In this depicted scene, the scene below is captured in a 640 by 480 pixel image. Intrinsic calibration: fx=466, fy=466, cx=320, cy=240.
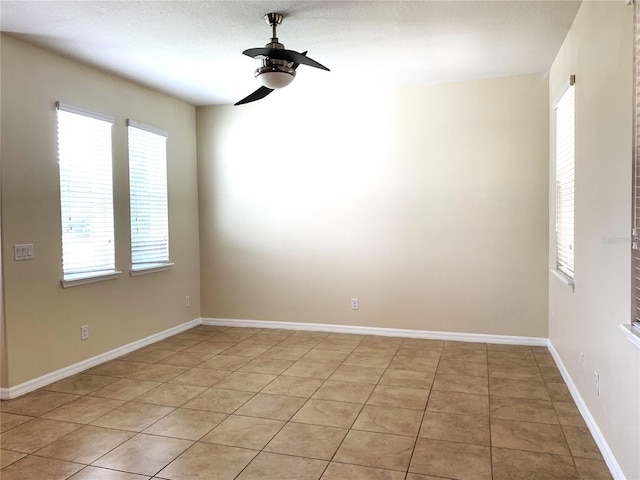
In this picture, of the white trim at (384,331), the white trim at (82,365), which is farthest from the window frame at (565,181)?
the white trim at (82,365)

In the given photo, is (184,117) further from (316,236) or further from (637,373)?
(637,373)

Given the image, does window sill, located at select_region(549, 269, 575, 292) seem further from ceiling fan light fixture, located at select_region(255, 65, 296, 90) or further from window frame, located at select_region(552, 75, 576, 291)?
ceiling fan light fixture, located at select_region(255, 65, 296, 90)

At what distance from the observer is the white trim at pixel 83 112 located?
3695 millimetres

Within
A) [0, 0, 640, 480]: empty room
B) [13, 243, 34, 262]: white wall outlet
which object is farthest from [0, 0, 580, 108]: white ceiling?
[13, 243, 34, 262]: white wall outlet

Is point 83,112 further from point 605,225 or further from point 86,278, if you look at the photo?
point 605,225

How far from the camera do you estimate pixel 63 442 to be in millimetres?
2699

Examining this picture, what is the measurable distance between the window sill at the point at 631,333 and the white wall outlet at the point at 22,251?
376cm

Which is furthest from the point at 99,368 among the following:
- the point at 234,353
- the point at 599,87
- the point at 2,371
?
the point at 599,87

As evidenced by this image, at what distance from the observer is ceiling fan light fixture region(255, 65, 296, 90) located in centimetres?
→ 290

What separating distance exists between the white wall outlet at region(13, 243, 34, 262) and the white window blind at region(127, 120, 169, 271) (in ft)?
3.59

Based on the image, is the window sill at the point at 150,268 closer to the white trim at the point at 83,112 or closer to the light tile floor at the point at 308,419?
the light tile floor at the point at 308,419

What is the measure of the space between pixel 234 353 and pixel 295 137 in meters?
2.40

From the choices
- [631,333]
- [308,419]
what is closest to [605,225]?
[631,333]

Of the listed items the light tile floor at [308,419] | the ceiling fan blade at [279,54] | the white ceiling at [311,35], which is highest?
the white ceiling at [311,35]
